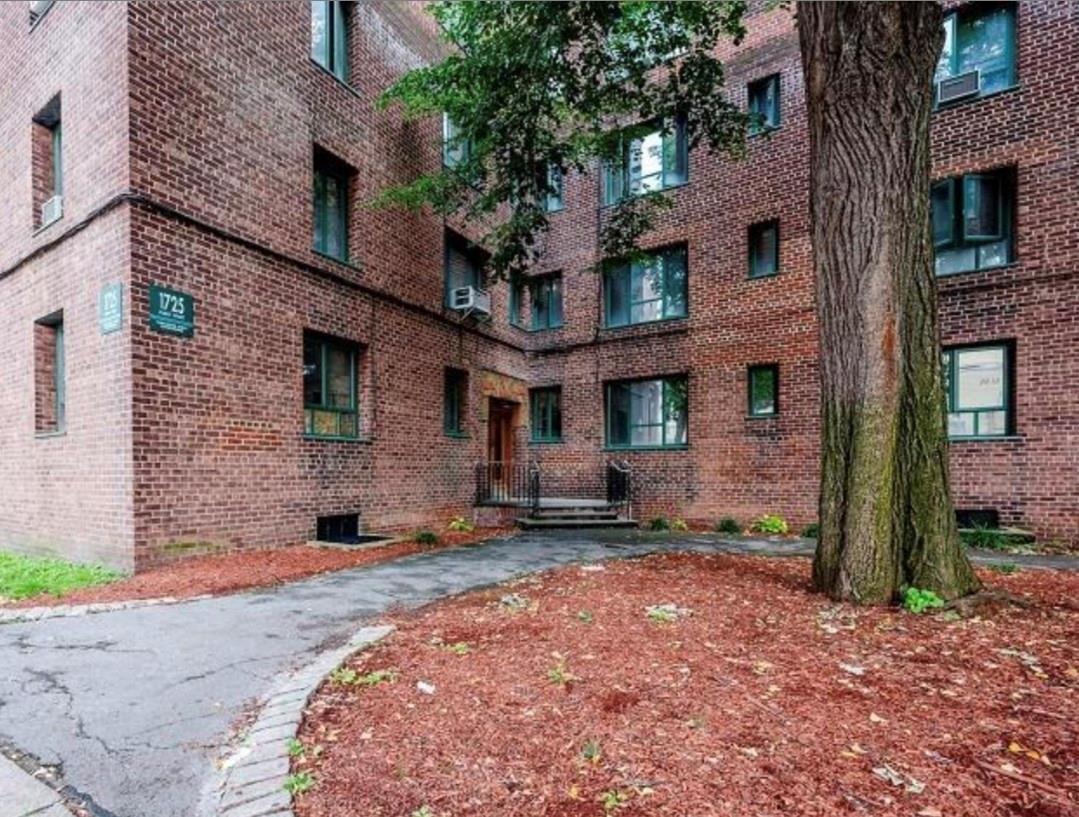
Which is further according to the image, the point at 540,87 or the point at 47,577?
the point at 540,87

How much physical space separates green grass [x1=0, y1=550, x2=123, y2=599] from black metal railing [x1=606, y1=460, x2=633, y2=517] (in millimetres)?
9133

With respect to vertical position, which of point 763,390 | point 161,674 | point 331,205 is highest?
point 331,205

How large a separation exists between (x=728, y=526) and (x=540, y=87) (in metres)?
8.38

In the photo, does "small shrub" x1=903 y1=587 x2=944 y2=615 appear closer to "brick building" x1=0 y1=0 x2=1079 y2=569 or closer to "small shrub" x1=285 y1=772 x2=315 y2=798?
"small shrub" x1=285 y1=772 x2=315 y2=798

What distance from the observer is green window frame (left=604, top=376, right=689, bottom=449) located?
13.1 metres

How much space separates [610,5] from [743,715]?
26.4 feet

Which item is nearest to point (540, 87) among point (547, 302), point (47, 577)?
point (547, 302)

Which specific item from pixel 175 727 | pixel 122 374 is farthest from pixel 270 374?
pixel 175 727

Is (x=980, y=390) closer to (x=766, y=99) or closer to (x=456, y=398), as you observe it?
(x=766, y=99)

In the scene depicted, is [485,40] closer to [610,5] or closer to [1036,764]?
[610,5]

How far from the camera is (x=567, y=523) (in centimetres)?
1181

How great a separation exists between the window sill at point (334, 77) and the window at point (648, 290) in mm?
6493

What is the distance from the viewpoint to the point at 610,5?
747 centimetres

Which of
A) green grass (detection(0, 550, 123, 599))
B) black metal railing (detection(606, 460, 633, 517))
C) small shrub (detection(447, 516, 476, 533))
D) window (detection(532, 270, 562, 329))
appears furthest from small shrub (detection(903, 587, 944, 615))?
window (detection(532, 270, 562, 329))
